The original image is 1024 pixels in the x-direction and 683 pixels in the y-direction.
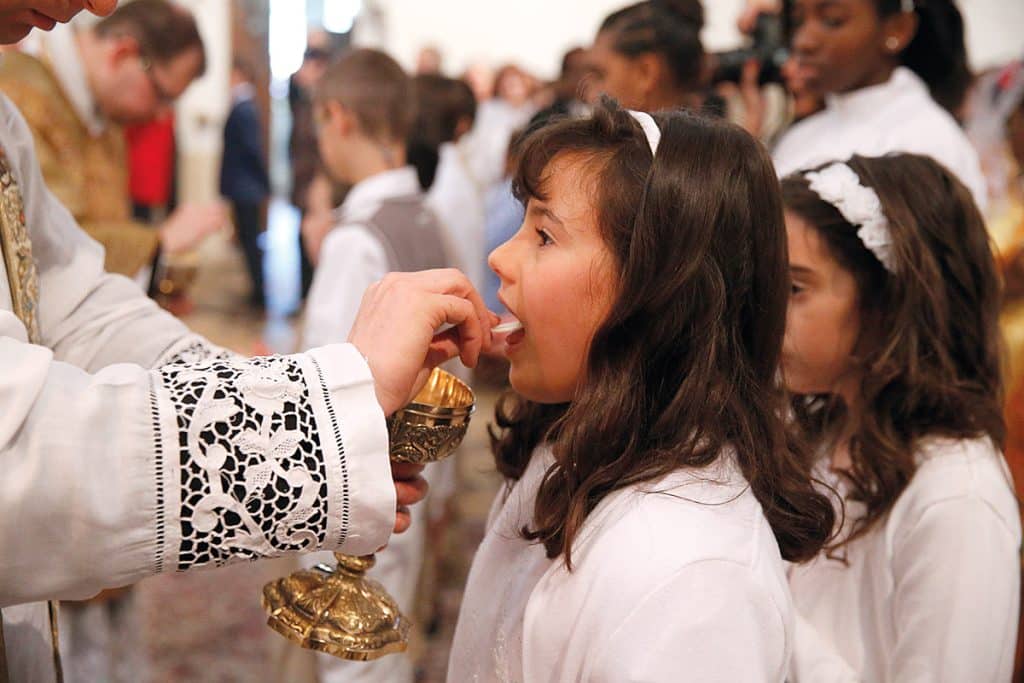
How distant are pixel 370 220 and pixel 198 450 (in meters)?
2.16

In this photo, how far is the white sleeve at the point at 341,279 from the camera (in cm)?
304

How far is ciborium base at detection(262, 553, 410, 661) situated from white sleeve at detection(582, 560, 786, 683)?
32 centimetres

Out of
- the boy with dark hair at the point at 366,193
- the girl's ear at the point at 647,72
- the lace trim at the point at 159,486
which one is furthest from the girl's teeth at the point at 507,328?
the girl's ear at the point at 647,72

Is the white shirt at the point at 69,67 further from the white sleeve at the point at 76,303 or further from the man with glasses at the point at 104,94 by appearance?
the white sleeve at the point at 76,303

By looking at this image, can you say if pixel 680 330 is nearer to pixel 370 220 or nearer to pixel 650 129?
pixel 650 129

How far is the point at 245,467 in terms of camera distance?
3.48ft

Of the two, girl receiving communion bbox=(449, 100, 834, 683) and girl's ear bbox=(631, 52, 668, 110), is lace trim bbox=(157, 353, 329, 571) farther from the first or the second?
girl's ear bbox=(631, 52, 668, 110)

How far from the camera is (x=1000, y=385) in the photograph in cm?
194

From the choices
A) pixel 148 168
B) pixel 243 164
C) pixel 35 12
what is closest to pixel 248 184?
pixel 243 164

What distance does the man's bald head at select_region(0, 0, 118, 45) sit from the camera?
1234mm

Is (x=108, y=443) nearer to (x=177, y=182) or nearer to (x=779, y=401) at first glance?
(x=779, y=401)

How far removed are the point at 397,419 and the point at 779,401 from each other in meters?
0.56

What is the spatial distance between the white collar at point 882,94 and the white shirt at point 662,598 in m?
2.22

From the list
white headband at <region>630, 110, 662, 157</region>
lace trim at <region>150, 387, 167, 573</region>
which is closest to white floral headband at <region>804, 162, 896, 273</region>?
white headband at <region>630, 110, 662, 157</region>
